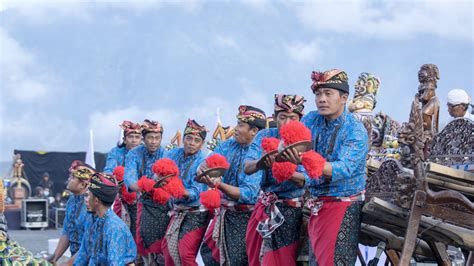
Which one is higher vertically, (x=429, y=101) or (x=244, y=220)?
(x=429, y=101)

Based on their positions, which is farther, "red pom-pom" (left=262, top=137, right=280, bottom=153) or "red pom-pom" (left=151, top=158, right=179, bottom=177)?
"red pom-pom" (left=151, top=158, right=179, bottom=177)

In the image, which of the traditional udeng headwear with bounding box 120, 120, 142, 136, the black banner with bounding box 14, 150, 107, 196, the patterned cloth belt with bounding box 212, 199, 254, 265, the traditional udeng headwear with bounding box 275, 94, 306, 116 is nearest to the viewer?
the traditional udeng headwear with bounding box 275, 94, 306, 116

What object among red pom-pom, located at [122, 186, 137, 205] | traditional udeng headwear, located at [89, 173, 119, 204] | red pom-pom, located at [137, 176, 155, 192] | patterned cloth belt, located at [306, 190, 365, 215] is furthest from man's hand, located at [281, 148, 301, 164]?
red pom-pom, located at [122, 186, 137, 205]

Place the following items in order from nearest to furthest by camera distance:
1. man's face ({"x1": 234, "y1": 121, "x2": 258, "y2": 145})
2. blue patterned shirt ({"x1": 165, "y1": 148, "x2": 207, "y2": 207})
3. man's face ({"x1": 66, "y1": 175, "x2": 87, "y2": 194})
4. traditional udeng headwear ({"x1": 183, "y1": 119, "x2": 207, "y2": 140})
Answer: man's face ({"x1": 234, "y1": 121, "x2": 258, "y2": 145}), man's face ({"x1": 66, "y1": 175, "x2": 87, "y2": 194}), blue patterned shirt ({"x1": 165, "y1": 148, "x2": 207, "y2": 207}), traditional udeng headwear ({"x1": 183, "y1": 119, "x2": 207, "y2": 140})

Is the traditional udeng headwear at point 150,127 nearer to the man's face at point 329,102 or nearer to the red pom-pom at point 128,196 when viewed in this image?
the red pom-pom at point 128,196

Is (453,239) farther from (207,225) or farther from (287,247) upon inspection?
(207,225)

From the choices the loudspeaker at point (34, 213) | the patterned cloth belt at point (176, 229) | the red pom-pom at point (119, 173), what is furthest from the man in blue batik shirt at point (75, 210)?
the loudspeaker at point (34, 213)

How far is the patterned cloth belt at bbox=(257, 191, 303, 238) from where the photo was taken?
6.46 metres

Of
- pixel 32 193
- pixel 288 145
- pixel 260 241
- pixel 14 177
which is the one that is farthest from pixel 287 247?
pixel 32 193

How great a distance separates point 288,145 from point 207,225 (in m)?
3.38

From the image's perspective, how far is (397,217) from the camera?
585cm

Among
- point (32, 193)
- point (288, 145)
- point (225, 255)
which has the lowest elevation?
point (32, 193)

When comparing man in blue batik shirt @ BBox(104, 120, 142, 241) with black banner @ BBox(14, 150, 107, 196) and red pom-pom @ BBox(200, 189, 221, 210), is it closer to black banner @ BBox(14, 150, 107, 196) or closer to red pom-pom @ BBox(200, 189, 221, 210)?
red pom-pom @ BBox(200, 189, 221, 210)

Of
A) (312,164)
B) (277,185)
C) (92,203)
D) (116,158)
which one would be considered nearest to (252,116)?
(277,185)
